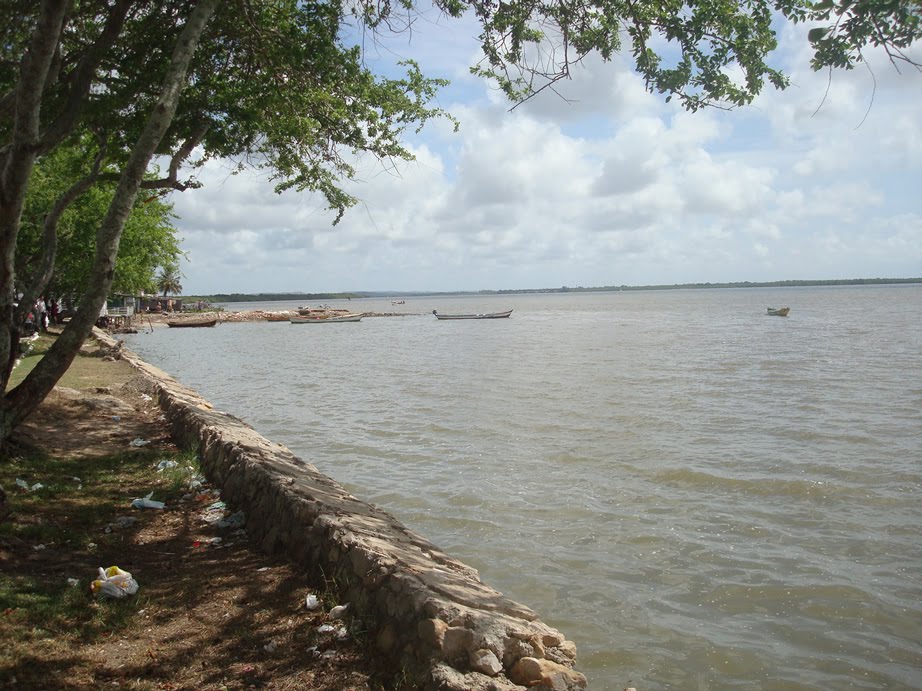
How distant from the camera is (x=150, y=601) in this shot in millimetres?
4551

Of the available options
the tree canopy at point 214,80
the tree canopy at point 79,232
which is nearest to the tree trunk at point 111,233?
the tree canopy at point 214,80

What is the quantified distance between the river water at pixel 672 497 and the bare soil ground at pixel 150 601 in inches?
84.3

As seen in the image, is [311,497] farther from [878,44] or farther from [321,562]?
[878,44]

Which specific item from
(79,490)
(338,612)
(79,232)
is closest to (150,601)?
(338,612)

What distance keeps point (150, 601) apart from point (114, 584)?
0.93 feet

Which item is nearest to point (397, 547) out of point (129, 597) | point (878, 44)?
point (129, 597)

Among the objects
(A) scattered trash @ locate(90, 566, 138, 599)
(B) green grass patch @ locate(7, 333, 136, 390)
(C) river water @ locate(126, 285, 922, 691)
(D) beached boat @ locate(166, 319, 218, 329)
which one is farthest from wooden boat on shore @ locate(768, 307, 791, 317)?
(A) scattered trash @ locate(90, 566, 138, 599)

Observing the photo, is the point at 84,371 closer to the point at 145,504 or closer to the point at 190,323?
the point at 145,504

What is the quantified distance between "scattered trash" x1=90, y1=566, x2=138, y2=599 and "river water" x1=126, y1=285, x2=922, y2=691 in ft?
10.6

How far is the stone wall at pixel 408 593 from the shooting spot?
3588 millimetres

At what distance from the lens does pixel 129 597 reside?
4574 millimetres

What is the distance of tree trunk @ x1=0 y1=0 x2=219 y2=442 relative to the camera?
6242 millimetres

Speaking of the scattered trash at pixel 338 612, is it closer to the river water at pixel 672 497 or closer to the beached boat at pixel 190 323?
the river water at pixel 672 497

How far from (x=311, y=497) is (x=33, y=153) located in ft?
12.9
